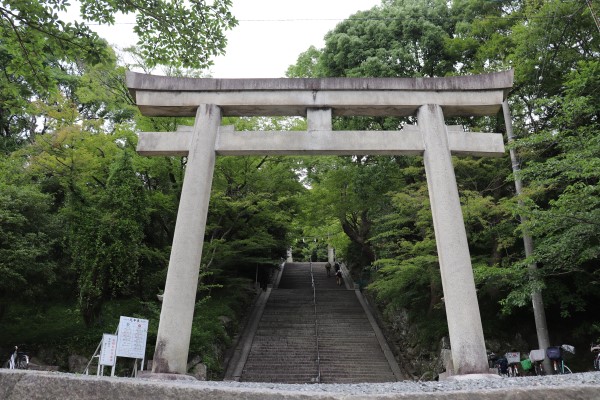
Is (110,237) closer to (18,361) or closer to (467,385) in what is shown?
(18,361)

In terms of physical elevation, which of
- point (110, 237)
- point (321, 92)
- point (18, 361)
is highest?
point (321, 92)

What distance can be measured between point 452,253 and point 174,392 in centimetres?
562

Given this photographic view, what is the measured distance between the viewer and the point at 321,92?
8.52 metres

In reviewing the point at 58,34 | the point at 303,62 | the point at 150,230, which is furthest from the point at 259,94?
the point at 303,62

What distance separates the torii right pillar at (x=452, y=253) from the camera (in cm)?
682

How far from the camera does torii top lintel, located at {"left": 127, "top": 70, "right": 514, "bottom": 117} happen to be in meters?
8.48

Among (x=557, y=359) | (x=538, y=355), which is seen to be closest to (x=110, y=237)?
(x=538, y=355)

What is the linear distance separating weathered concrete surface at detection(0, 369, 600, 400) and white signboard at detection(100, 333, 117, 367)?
20.7ft

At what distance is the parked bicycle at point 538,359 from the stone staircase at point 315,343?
4253 mm

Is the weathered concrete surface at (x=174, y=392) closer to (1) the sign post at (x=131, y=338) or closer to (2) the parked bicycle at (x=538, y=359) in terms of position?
(1) the sign post at (x=131, y=338)

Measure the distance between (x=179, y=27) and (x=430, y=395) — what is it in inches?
274

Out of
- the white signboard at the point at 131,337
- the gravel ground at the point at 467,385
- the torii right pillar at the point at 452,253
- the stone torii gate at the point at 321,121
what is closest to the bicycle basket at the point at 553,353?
the torii right pillar at the point at 452,253

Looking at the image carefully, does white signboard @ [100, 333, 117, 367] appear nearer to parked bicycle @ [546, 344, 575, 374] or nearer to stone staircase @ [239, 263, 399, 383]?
stone staircase @ [239, 263, 399, 383]

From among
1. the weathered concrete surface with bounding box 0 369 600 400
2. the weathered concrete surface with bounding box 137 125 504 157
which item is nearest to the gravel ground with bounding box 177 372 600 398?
the weathered concrete surface with bounding box 0 369 600 400
